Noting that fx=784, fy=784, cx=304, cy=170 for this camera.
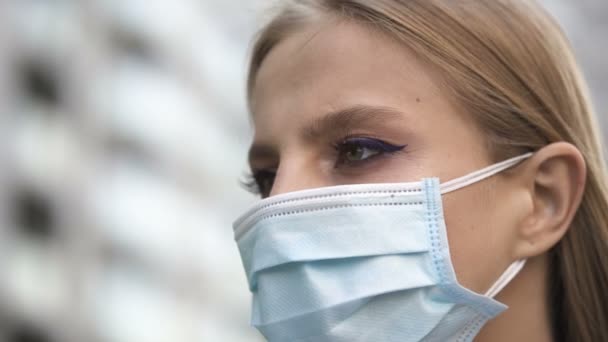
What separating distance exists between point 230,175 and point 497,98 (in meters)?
24.2

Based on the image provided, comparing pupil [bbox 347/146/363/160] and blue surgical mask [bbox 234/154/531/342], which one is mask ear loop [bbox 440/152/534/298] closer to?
blue surgical mask [bbox 234/154/531/342]

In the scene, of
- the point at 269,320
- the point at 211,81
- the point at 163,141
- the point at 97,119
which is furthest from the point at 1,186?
the point at 269,320

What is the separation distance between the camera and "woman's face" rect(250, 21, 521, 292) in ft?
7.44

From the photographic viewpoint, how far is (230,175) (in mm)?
26359

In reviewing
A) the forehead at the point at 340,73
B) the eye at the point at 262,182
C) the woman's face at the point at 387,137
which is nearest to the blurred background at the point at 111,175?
the eye at the point at 262,182

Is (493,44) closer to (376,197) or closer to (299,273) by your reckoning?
(376,197)

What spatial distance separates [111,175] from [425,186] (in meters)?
A: 20.1

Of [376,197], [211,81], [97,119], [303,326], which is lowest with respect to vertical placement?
[303,326]

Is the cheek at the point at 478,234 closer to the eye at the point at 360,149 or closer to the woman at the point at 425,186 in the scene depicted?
the woman at the point at 425,186

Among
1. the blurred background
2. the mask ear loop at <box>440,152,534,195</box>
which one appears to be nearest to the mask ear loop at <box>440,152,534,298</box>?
the mask ear loop at <box>440,152,534,195</box>

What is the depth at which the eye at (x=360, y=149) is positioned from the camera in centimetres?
231

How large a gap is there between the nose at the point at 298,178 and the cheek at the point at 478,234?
1.27ft

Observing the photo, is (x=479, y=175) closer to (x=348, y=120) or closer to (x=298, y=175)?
(x=348, y=120)

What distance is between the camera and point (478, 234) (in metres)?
→ 2.25
